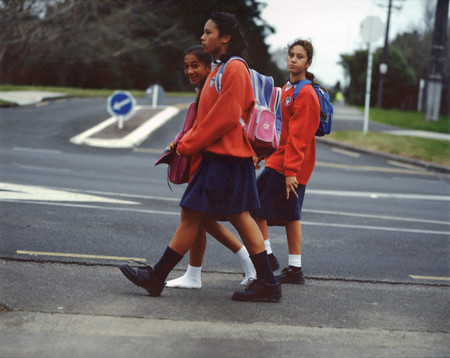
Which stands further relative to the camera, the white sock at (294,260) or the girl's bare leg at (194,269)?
the white sock at (294,260)

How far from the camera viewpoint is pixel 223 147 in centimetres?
436

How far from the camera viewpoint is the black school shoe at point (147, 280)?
459 cm

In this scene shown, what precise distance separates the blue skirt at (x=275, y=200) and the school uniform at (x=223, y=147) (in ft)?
2.23

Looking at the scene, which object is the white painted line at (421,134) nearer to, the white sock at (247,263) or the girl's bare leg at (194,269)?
the white sock at (247,263)

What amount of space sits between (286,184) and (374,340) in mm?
1461

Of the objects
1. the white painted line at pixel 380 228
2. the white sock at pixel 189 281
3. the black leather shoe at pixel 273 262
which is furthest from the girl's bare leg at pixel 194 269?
the white painted line at pixel 380 228

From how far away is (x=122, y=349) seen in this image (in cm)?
357

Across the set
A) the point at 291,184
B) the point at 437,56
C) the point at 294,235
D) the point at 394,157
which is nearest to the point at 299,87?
the point at 291,184

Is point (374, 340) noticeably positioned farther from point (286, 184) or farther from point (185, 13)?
point (185, 13)

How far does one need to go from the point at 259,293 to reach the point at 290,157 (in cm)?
100

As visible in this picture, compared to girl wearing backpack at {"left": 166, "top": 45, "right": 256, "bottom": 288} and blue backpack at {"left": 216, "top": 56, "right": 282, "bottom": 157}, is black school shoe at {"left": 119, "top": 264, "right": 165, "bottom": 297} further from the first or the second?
blue backpack at {"left": 216, "top": 56, "right": 282, "bottom": 157}

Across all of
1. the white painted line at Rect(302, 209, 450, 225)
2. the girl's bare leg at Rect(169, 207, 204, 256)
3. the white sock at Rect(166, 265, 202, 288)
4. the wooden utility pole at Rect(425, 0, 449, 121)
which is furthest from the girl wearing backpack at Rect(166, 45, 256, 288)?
the wooden utility pole at Rect(425, 0, 449, 121)

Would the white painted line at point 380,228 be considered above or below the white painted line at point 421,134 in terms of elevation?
below

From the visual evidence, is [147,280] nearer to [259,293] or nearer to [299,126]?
[259,293]
